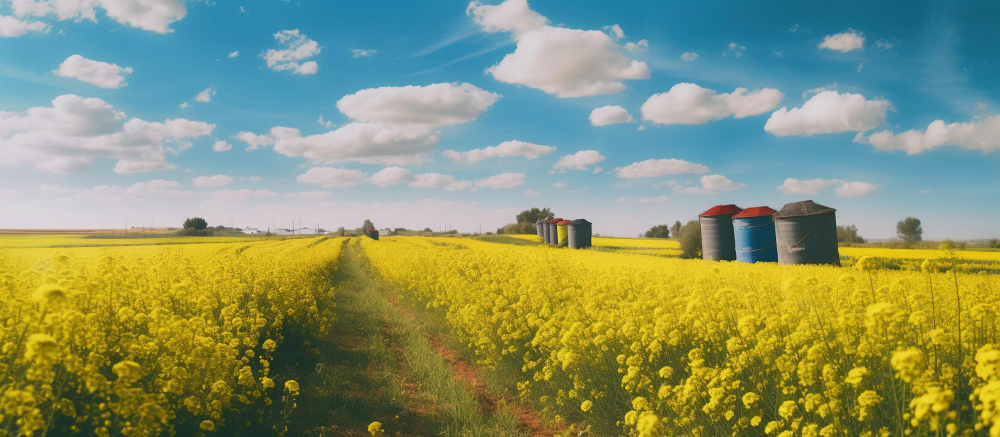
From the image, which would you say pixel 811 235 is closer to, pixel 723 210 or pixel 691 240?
pixel 723 210

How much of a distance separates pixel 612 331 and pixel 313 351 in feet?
17.6

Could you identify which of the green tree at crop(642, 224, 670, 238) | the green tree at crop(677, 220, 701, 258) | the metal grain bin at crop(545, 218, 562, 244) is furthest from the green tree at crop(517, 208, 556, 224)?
the green tree at crop(677, 220, 701, 258)

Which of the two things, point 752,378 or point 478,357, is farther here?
point 478,357

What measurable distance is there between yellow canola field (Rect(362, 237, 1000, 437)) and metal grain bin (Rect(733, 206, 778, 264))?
1023cm

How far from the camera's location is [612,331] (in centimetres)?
555

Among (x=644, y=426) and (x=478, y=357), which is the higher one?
(x=644, y=426)

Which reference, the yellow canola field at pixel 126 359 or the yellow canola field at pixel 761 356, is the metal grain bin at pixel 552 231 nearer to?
the yellow canola field at pixel 761 356

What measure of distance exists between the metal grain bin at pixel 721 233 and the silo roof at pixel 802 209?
4.37 meters

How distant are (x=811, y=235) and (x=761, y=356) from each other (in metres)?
15.0

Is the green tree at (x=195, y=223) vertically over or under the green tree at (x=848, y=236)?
over

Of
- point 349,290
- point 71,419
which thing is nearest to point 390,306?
point 349,290

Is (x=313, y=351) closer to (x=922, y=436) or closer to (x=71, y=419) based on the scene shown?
(x=71, y=419)

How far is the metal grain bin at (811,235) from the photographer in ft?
55.2

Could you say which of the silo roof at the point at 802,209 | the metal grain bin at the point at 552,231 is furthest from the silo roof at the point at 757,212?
the metal grain bin at the point at 552,231
